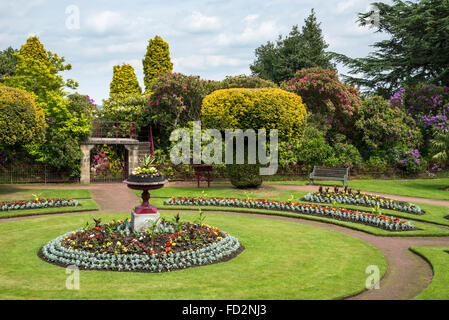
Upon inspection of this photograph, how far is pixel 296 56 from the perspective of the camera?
37.6 m

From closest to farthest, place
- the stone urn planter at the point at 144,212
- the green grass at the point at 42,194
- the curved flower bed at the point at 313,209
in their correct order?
1. the stone urn planter at the point at 144,212
2. the curved flower bed at the point at 313,209
3. the green grass at the point at 42,194

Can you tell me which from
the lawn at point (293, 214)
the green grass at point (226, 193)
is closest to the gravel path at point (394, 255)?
the lawn at point (293, 214)

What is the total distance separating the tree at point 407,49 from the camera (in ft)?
95.2

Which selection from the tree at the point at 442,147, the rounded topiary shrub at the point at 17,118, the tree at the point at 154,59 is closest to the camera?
the rounded topiary shrub at the point at 17,118

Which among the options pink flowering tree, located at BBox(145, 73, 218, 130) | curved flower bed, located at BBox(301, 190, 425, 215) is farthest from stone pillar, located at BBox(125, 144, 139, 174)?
curved flower bed, located at BBox(301, 190, 425, 215)

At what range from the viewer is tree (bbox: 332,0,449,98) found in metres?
29.0

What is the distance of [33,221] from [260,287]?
8965 mm

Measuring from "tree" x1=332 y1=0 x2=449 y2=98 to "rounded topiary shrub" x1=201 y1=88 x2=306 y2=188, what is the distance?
16.1m

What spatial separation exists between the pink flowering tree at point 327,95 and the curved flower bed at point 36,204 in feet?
52.2

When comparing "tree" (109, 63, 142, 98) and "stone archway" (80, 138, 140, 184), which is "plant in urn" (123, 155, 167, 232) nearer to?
"stone archway" (80, 138, 140, 184)

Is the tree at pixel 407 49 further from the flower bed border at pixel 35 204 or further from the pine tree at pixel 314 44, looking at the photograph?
the flower bed border at pixel 35 204

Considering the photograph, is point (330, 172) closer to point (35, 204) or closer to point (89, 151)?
point (89, 151)

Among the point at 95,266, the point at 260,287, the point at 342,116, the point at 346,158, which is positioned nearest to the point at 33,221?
the point at 95,266
